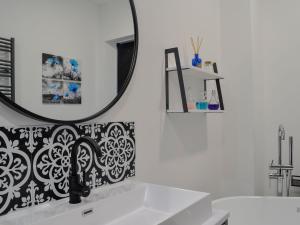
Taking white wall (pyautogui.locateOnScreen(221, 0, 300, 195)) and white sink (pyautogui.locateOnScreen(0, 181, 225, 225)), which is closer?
white sink (pyautogui.locateOnScreen(0, 181, 225, 225))

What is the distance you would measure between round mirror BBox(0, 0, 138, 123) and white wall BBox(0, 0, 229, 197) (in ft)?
0.41

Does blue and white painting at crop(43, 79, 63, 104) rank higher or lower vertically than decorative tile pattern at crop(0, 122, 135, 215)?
higher

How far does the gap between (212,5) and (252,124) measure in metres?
1.13

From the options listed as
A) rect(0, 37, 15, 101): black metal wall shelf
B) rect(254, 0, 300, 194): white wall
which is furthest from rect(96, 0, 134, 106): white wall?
rect(254, 0, 300, 194): white wall

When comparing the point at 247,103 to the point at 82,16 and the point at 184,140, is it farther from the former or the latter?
the point at 82,16

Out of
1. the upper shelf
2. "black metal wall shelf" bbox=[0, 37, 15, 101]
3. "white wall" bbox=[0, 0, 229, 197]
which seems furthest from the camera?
Result: the upper shelf

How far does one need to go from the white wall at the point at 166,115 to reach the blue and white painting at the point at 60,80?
208mm

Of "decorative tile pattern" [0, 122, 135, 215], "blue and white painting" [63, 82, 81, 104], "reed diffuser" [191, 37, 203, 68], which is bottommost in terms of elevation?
"decorative tile pattern" [0, 122, 135, 215]

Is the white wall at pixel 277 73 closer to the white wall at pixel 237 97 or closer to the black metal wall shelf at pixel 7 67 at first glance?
the white wall at pixel 237 97

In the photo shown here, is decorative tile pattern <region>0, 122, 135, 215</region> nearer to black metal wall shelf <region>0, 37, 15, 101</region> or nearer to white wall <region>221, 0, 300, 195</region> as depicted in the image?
black metal wall shelf <region>0, 37, 15, 101</region>

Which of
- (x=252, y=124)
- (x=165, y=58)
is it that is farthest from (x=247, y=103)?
(x=165, y=58)

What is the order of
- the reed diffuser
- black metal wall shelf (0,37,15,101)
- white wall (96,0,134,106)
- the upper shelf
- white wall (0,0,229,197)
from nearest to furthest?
1. black metal wall shelf (0,37,15,101)
2. white wall (96,0,134,106)
3. white wall (0,0,229,197)
4. the upper shelf
5. the reed diffuser

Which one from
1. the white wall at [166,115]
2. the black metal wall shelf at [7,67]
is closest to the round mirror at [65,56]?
the black metal wall shelf at [7,67]

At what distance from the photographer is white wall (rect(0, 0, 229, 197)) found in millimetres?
1580
